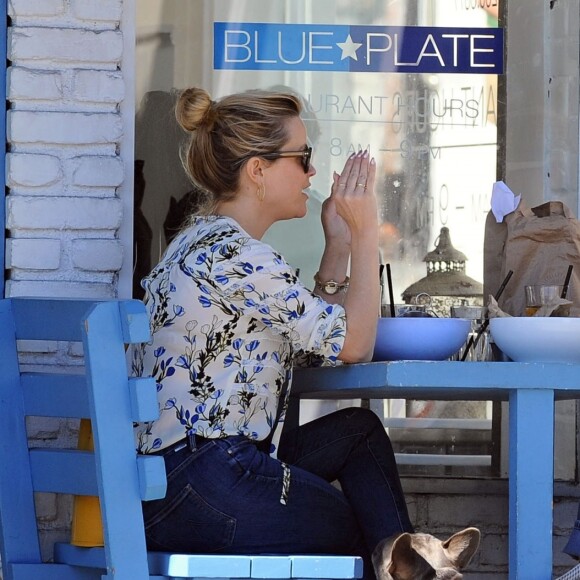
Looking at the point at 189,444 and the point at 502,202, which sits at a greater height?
the point at 502,202

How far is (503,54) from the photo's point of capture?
11.9 ft

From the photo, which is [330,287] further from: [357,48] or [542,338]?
[357,48]

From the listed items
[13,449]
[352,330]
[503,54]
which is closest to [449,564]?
[352,330]

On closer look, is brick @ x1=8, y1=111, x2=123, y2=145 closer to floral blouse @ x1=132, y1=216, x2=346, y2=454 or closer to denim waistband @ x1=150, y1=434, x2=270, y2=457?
floral blouse @ x1=132, y1=216, x2=346, y2=454

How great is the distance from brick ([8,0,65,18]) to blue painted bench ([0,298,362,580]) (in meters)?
1.03

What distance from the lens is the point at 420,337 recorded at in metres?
2.59

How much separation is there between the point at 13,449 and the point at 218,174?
732 mm

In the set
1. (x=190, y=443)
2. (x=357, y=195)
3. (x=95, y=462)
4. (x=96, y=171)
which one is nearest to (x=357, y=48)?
(x=96, y=171)

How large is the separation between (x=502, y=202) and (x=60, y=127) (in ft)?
3.56

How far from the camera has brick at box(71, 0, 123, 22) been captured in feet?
10.2

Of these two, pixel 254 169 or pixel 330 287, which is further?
pixel 330 287

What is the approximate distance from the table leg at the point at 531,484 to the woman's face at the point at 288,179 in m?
0.71

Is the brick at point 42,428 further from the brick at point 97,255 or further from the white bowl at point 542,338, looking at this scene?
the white bowl at point 542,338

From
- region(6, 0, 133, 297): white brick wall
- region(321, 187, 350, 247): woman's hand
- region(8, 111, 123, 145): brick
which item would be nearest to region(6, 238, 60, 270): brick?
region(6, 0, 133, 297): white brick wall
